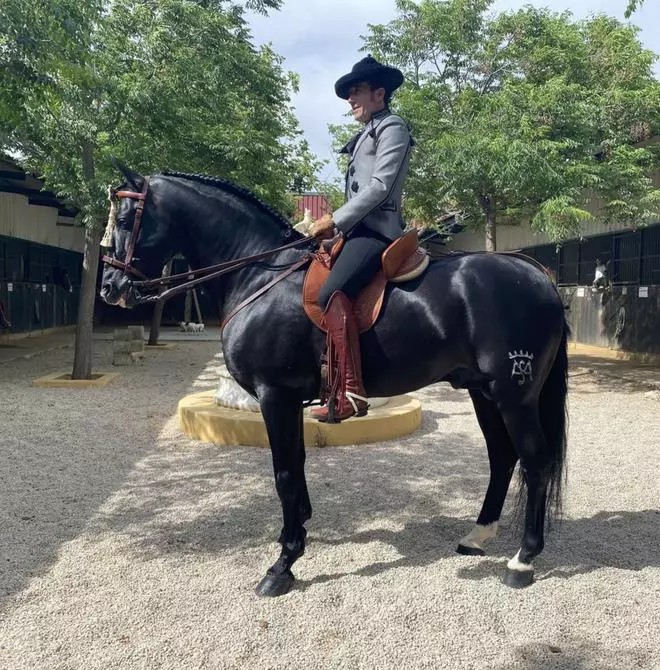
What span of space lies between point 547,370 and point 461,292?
→ 2.14 ft

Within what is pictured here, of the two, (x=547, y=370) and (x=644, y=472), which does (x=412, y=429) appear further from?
(x=547, y=370)

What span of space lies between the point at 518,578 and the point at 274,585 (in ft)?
4.22

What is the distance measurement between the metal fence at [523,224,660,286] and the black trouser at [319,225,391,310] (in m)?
9.22

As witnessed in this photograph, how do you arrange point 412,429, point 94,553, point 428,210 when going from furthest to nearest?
point 428,210 → point 412,429 → point 94,553

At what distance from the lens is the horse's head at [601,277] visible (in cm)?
1520

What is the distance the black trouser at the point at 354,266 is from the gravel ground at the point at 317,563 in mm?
1552

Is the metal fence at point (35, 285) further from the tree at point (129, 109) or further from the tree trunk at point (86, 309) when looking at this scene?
the tree trunk at point (86, 309)

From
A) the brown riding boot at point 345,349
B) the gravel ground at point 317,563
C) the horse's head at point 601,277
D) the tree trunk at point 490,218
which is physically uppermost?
the tree trunk at point 490,218

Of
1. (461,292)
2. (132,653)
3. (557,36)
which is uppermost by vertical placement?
(557,36)

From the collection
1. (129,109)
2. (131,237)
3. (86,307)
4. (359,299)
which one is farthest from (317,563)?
(86,307)

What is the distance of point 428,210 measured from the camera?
12055mm

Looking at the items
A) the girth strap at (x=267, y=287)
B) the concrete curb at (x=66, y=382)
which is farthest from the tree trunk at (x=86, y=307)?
the girth strap at (x=267, y=287)

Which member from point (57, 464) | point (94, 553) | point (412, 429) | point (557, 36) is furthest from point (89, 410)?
point (557, 36)

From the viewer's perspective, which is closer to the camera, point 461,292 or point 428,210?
point 461,292
